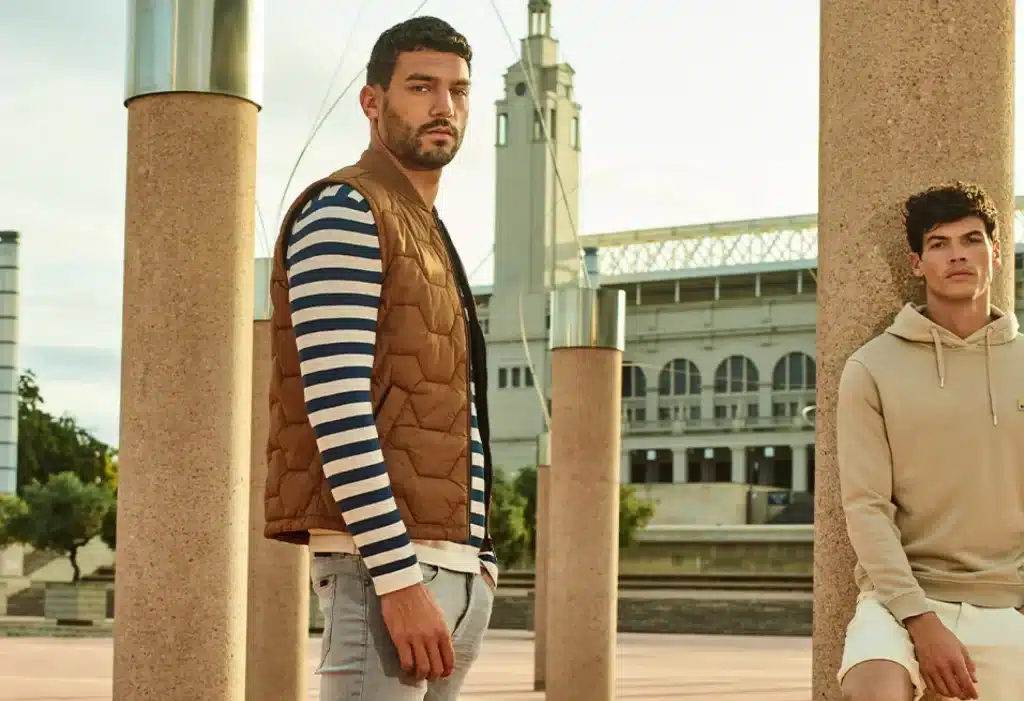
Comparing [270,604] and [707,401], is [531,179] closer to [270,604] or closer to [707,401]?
[707,401]

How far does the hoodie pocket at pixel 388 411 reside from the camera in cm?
295

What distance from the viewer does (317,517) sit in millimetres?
2914

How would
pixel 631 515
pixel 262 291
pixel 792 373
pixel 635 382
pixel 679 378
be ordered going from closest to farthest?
1. pixel 262 291
2. pixel 631 515
3. pixel 792 373
4. pixel 679 378
5. pixel 635 382

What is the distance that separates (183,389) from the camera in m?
5.24

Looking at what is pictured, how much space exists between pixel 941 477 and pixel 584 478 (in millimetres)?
9016

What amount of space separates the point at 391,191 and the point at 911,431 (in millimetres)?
1475

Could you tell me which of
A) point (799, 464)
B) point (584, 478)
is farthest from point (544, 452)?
point (799, 464)

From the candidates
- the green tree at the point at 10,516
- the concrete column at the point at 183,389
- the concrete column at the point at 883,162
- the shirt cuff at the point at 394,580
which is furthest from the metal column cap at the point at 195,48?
the green tree at the point at 10,516

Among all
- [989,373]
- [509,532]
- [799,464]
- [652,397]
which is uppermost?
[652,397]

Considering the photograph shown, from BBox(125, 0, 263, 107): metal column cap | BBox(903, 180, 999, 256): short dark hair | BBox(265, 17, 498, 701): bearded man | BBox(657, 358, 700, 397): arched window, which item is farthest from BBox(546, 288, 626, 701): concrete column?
BBox(657, 358, 700, 397): arched window

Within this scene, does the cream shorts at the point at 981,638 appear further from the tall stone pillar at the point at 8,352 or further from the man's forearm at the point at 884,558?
the tall stone pillar at the point at 8,352

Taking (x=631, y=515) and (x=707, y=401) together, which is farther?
(x=707, y=401)

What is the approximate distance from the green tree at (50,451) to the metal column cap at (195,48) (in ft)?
192

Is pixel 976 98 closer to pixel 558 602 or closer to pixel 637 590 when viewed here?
pixel 558 602
